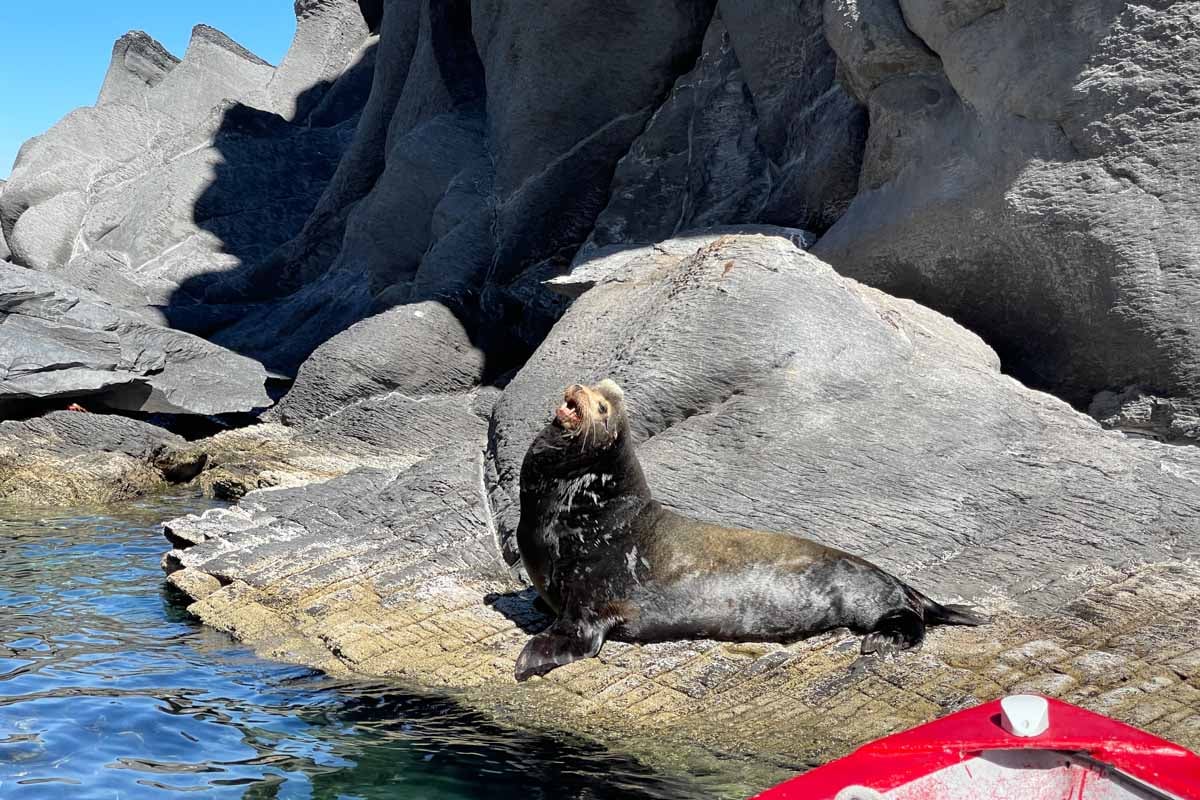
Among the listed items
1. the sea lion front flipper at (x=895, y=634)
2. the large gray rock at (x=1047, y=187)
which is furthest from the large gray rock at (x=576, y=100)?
the sea lion front flipper at (x=895, y=634)

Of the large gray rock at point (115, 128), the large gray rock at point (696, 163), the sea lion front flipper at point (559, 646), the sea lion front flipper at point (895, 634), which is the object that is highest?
the large gray rock at point (115, 128)

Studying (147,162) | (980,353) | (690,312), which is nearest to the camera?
(690,312)

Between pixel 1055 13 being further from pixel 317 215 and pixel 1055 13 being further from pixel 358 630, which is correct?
pixel 317 215

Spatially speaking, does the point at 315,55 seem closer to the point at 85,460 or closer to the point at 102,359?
the point at 102,359

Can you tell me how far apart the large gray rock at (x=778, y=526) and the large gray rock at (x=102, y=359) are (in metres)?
5.49

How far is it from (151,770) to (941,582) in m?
3.37

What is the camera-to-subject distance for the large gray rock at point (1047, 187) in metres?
7.86

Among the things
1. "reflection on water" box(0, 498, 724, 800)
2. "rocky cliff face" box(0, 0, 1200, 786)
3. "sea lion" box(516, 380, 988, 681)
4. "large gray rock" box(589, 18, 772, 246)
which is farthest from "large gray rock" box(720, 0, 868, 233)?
"reflection on water" box(0, 498, 724, 800)

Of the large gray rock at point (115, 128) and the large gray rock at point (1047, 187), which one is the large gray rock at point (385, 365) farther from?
the large gray rock at point (115, 128)

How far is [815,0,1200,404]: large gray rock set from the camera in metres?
7.86

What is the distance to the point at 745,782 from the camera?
419 centimetres

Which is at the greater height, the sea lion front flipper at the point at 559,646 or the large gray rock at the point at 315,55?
the large gray rock at the point at 315,55

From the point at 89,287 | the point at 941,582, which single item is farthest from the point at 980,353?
the point at 89,287

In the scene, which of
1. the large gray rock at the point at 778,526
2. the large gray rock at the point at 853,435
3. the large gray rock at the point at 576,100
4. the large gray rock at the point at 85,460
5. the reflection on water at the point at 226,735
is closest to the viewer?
Answer: the reflection on water at the point at 226,735
